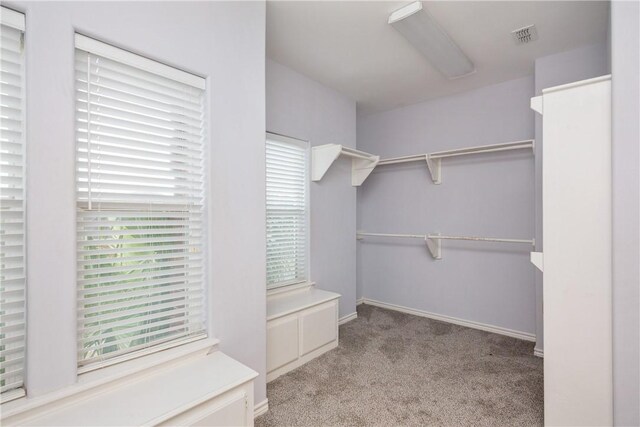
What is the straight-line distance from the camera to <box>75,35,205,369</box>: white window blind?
142cm

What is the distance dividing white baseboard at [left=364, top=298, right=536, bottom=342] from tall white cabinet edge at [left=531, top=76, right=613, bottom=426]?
5.53 ft

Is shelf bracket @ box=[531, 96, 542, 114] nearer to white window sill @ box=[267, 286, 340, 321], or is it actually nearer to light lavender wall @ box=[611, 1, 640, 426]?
light lavender wall @ box=[611, 1, 640, 426]

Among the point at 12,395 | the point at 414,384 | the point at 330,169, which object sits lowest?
the point at 414,384

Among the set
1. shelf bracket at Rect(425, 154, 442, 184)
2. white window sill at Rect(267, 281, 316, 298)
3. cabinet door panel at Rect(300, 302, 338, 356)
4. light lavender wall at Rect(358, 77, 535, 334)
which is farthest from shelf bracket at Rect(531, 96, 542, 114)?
white window sill at Rect(267, 281, 316, 298)

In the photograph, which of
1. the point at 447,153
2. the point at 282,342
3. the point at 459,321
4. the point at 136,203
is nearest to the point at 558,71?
the point at 447,153

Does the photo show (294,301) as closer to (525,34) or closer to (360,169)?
(360,169)

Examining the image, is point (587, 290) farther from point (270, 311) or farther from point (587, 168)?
point (270, 311)

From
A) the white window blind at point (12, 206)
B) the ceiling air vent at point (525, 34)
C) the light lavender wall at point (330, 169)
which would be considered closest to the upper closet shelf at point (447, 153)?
the light lavender wall at point (330, 169)

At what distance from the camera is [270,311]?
2535 millimetres

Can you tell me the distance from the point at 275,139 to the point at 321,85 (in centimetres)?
95

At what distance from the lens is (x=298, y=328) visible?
265cm

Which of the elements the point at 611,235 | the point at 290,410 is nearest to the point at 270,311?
the point at 290,410

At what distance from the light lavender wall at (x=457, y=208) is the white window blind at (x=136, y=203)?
9.57ft

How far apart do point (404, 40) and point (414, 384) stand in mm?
2686
